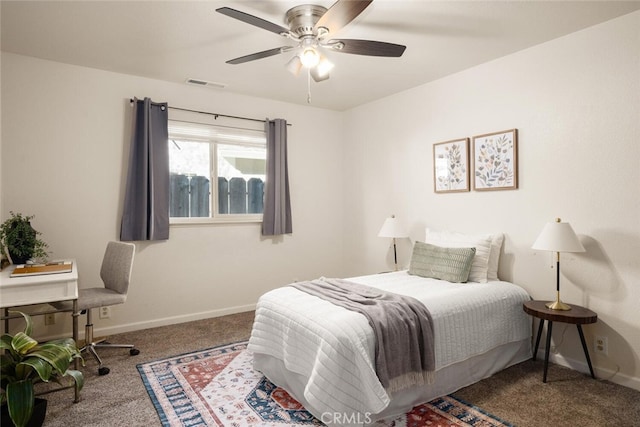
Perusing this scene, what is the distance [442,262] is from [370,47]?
6.13 feet

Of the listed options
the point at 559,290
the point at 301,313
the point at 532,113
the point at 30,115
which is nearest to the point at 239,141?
the point at 30,115

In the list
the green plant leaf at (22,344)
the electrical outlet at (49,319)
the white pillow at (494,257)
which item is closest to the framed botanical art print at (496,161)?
the white pillow at (494,257)

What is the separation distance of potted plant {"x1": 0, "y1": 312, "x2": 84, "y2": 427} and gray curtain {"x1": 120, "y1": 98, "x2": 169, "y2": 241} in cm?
159

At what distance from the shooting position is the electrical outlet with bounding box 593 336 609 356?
268cm

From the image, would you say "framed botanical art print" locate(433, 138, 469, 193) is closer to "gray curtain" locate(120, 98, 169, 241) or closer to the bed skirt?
the bed skirt

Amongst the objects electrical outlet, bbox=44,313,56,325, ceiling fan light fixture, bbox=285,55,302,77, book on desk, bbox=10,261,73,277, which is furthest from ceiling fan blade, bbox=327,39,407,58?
electrical outlet, bbox=44,313,56,325

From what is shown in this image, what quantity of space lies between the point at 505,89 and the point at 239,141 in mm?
2807

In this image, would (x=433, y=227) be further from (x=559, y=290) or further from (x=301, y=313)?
(x=301, y=313)

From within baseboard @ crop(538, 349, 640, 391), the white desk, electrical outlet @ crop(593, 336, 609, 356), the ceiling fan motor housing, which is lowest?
baseboard @ crop(538, 349, 640, 391)

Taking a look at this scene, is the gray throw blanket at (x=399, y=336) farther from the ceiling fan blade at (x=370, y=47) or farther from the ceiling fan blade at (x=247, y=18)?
the ceiling fan blade at (x=247, y=18)

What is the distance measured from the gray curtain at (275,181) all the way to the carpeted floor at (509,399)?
6.19 ft

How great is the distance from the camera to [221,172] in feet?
14.1

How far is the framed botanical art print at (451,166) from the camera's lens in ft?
11.8

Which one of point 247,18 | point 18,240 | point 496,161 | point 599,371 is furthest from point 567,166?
point 18,240
